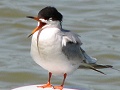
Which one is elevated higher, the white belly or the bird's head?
the bird's head

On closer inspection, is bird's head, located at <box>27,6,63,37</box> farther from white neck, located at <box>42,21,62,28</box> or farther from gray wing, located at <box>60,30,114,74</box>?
gray wing, located at <box>60,30,114,74</box>

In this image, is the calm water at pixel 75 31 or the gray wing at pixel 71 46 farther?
the calm water at pixel 75 31

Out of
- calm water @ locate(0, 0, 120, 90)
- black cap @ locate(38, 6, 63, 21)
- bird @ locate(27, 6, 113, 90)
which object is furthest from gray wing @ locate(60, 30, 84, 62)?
calm water @ locate(0, 0, 120, 90)

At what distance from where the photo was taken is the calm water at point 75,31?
32.9 feet

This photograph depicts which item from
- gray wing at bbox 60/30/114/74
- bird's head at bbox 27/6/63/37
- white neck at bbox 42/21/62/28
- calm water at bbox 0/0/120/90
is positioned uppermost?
bird's head at bbox 27/6/63/37

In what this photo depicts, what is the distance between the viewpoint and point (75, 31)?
1202 cm

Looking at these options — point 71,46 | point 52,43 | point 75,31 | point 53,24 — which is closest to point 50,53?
point 52,43

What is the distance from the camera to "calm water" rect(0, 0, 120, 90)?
32.9ft

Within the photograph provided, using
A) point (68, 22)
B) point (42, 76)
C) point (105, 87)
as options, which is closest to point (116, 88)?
point (105, 87)

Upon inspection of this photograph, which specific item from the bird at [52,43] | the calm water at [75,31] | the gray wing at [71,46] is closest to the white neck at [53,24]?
the bird at [52,43]

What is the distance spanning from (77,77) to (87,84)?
254 mm

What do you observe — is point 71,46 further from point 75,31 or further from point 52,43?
point 75,31

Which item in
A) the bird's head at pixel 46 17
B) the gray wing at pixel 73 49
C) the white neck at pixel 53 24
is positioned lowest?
the gray wing at pixel 73 49

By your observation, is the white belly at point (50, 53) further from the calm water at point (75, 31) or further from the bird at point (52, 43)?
the calm water at point (75, 31)
